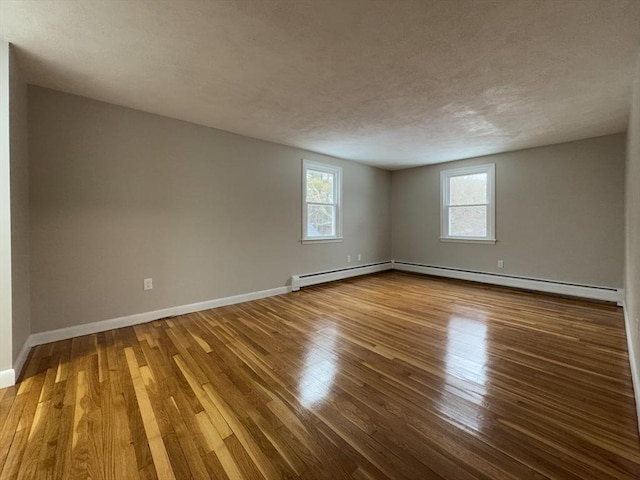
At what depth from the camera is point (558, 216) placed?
4230 millimetres

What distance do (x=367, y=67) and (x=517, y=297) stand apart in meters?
3.94

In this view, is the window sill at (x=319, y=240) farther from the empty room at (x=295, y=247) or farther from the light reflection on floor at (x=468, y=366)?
the light reflection on floor at (x=468, y=366)

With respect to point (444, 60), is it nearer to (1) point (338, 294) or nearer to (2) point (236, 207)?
(2) point (236, 207)

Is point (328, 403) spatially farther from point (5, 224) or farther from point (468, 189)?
point (468, 189)

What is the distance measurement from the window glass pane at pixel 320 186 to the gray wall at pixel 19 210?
3.42 m

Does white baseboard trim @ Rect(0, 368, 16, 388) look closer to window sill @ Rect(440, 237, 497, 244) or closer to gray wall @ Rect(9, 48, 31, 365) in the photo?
gray wall @ Rect(9, 48, 31, 365)

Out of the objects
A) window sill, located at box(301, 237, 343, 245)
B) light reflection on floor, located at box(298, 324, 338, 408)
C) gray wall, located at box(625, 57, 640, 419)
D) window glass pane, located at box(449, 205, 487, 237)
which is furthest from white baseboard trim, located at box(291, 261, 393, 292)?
gray wall, located at box(625, 57, 640, 419)

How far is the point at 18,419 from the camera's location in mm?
1552

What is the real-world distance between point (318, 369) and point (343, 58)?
7.80ft

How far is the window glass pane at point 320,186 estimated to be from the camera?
486 cm

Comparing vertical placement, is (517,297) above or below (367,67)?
below

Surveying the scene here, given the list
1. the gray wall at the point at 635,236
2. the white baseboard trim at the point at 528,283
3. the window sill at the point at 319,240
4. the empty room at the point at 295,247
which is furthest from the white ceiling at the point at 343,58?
the white baseboard trim at the point at 528,283

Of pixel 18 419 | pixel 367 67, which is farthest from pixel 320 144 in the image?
pixel 18 419

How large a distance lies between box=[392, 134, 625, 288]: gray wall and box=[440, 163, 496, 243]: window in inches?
4.6
